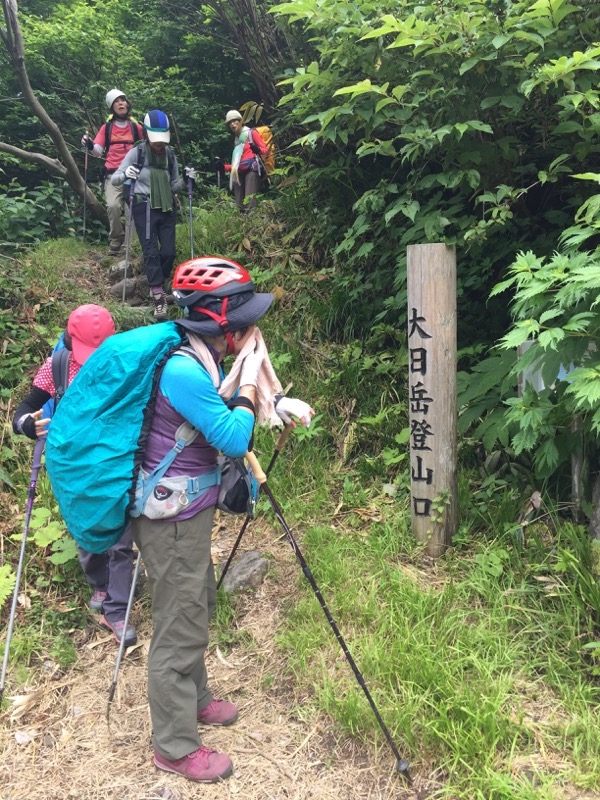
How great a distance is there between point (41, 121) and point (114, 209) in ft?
5.52

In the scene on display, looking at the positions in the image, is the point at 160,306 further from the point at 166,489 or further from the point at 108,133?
the point at 166,489

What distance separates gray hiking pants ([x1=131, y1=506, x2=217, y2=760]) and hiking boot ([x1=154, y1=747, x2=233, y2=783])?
0.08 m

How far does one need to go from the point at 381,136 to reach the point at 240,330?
11.2 ft

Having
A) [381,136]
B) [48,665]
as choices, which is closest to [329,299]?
[381,136]

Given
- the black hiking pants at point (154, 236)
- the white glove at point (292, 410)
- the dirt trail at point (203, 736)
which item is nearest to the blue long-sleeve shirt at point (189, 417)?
the white glove at point (292, 410)

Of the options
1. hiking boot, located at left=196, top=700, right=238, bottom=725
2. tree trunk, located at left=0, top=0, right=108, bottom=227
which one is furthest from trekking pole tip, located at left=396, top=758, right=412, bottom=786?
tree trunk, located at left=0, top=0, right=108, bottom=227

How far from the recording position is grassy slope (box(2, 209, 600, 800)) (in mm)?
2422

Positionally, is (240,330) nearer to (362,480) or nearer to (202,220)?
(362,480)

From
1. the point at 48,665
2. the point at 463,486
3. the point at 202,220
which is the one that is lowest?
the point at 48,665

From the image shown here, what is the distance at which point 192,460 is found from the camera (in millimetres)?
2471

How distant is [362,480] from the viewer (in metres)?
4.31

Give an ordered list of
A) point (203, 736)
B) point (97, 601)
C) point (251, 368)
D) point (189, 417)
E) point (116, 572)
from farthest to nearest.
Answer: point (97, 601) → point (116, 572) → point (203, 736) → point (251, 368) → point (189, 417)

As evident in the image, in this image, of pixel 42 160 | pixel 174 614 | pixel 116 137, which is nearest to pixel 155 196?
pixel 116 137

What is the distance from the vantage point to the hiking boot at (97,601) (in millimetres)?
3727
